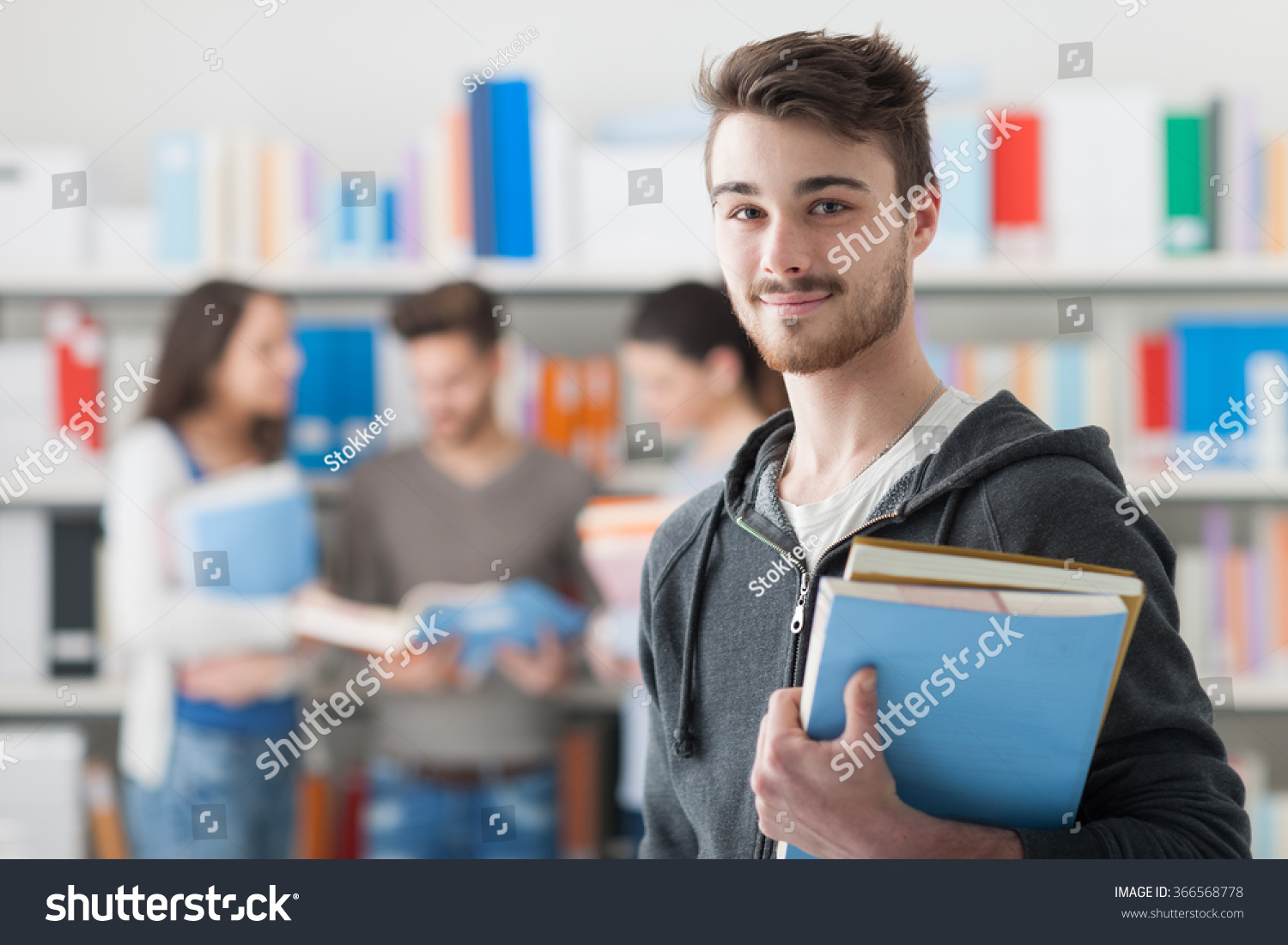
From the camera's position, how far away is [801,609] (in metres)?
0.76

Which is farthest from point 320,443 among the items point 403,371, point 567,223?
point 567,223

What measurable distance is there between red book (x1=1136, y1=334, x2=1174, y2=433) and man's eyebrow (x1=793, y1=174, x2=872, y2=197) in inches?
59.3

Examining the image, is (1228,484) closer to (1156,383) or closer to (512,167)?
(1156,383)

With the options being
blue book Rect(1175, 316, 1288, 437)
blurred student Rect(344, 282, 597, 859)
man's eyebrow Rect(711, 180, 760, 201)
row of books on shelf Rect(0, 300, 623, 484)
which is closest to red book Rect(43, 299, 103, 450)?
row of books on shelf Rect(0, 300, 623, 484)

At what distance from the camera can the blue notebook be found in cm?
56

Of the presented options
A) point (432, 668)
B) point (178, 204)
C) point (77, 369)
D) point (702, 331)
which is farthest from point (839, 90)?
point (77, 369)

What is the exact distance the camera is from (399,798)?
2053 millimetres

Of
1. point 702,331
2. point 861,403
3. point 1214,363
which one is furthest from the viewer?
point 1214,363

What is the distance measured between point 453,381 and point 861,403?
133 cm

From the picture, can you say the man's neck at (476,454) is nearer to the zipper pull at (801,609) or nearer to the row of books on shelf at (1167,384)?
the row of books on shelf at (1167,384)

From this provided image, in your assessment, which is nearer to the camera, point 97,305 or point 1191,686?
point 1191,686

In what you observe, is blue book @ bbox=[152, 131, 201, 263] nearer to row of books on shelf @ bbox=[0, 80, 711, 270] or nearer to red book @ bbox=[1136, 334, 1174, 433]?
row of books on shelf @ bbox=[0, 80, 711, 270]

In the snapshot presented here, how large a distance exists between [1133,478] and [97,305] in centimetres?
233
